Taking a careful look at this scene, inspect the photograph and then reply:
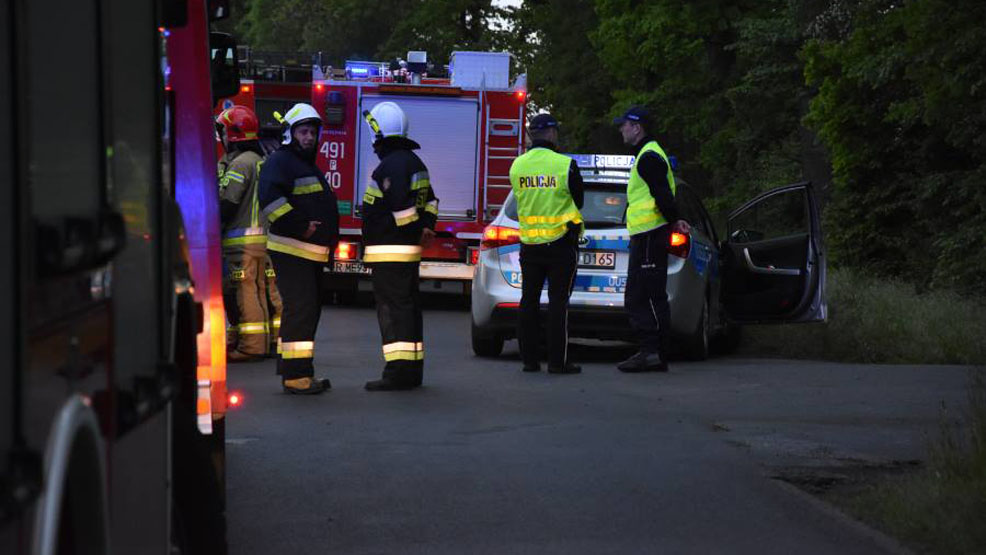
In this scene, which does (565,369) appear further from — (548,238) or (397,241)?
(397,241)

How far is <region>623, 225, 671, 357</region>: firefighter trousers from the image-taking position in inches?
A: 547

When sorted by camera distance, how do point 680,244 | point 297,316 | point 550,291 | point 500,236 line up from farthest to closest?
point 500,236 → point 680,244 → point 550,291 → point 297,316

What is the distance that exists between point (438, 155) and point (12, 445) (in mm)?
19940

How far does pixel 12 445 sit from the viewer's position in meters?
2.76

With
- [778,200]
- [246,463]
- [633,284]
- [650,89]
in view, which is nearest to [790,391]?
[633,284]

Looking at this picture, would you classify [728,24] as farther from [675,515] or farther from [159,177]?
[159,177]

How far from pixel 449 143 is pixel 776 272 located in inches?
315

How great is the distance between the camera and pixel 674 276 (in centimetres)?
1453

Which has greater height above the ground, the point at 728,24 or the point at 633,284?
the point at 728,24

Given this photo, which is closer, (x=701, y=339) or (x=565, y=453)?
(x=565, y=453)

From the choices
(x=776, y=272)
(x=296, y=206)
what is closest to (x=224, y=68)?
(x=296, y=206)

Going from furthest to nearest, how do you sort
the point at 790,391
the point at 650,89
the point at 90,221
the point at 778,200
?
the point at 650,89 → the point at 778,200 → the point at 790,391 → the point at 90,221

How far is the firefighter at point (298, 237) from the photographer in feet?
38.9

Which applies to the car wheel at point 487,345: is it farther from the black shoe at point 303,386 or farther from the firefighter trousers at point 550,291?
the black shoe at point 303,386
